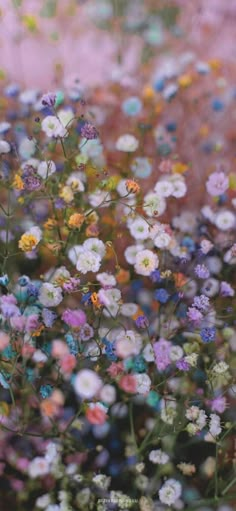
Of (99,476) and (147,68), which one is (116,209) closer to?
(99,476)

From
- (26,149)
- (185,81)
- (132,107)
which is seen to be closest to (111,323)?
(26,149)

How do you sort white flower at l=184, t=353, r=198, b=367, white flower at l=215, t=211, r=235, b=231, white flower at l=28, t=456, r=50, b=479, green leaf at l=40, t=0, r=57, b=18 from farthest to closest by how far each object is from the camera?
green leaf at l=40, t=0, r=57, b=18 → white flower at l=215, t=211, r=235, b=231 → white flower at l=28, t=456, r=50, b=479 → white flower at l=184, t=353, r=198, b=367

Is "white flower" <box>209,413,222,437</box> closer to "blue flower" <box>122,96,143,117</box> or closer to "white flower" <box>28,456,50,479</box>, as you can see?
"white flower" <box>28,456,50,479</box>

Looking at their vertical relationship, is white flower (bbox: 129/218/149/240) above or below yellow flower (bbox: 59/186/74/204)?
below

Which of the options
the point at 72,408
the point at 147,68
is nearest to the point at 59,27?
the point at 147,68

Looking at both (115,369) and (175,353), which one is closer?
(115,369)

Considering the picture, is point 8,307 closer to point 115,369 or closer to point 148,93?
point 115,369

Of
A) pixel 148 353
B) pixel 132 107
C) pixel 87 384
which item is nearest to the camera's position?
pixel 87 384

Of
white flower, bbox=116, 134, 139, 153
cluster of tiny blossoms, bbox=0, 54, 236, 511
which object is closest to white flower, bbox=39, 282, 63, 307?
cluster of tiny blossoms, bbox=0, 54, 236, 511
